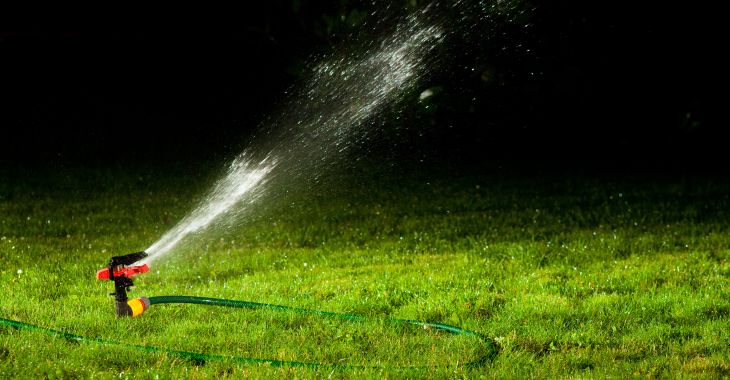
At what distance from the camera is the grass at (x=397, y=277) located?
4934 millimetres

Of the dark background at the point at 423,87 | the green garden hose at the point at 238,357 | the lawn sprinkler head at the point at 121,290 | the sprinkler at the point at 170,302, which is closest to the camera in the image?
the green garden hose at the point at 238,357

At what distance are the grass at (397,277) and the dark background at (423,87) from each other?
189 cm

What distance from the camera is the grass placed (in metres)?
4.93

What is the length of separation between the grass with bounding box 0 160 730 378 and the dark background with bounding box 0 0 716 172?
1893 millimetres

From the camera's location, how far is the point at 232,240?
27.6 feet

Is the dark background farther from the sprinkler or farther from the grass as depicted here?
the sprinkler

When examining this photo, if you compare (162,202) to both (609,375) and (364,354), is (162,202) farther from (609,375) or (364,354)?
(609,375)

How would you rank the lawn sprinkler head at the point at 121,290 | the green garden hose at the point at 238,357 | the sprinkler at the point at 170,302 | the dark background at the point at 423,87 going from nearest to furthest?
the green garden hose at the point at 238,357
the sprinkler at the point at 170,302
the lawn sprinkler head at the point at 121,290
the dark background at the point at 423,87

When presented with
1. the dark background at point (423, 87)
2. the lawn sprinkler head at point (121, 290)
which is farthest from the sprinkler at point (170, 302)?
the dark background at point (423, 87)

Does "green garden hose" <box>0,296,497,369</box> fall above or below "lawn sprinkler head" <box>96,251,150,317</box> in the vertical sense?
below

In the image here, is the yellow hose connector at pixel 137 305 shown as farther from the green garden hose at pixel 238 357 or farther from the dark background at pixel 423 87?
the dark background at pixel 423 87

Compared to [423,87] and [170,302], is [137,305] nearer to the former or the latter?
[170,302]

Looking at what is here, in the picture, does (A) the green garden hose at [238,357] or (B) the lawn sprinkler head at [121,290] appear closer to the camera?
(A) the green garden hose at [238,357]

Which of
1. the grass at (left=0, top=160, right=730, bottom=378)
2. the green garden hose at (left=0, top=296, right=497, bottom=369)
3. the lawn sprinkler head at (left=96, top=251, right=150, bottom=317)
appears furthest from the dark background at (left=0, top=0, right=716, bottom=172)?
the lawn sprinkler head at (left=96, top=251, right=150, bottom=317)
